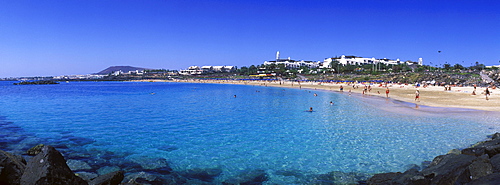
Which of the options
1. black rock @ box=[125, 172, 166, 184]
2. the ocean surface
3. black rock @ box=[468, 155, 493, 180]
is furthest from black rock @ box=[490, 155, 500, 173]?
black rock @ box=[125, 172, 166, 184]

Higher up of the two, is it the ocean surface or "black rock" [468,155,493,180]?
"black rock" [468,155,493,180]

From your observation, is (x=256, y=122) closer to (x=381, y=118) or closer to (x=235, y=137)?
(x=235, y=137)

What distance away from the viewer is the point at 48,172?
552cm

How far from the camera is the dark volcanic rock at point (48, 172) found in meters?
5.48

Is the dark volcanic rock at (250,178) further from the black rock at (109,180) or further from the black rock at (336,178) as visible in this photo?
the black rock at (109,180)

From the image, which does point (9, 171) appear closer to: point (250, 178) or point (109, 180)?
point (109, 180)

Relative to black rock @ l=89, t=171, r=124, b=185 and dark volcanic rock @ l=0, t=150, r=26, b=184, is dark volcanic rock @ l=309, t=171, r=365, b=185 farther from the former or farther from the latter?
dark volcanic rock @ l=0, t=150, r=26, b=184

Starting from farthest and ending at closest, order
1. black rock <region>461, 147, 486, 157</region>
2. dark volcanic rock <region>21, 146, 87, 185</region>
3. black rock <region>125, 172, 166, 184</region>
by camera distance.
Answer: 1. black rock <region>461, 147, 486, 157</region>
2. black rock <region>125, 172, 166, 184</region>
3. dark volcanic rock <region>21, 146, 87, 185</region>

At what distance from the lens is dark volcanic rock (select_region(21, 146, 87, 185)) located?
18.0ft

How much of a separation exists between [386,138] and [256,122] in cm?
814

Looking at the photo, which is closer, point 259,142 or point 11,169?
point 11,169

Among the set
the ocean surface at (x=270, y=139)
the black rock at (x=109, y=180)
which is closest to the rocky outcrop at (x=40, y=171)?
the black rock at (x=109, y=180)

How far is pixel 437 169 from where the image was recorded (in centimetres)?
767

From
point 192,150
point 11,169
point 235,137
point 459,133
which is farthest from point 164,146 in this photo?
point 459,133
